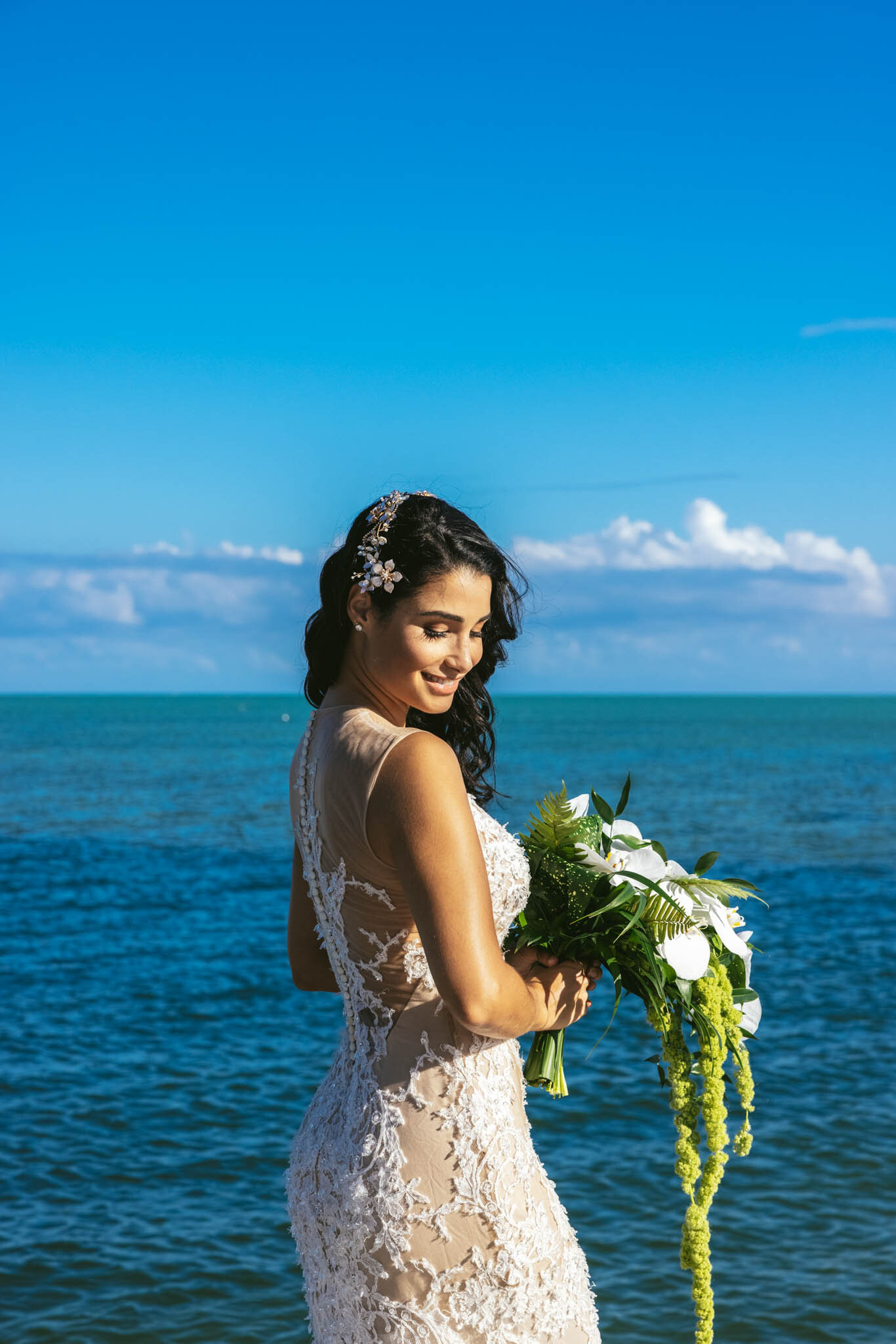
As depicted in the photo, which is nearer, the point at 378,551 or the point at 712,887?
the point at 378,551

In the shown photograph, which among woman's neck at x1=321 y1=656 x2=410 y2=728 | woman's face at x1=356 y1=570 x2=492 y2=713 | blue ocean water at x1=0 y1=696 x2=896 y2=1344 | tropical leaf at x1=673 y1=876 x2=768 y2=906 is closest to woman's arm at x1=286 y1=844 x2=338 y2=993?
woman's neck at x1=321 y1=656 x2=410 y2=728

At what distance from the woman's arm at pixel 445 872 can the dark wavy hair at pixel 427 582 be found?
0.44m

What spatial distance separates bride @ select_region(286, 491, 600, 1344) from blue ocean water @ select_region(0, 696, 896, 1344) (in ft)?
5.15

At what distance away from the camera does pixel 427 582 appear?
104 inches

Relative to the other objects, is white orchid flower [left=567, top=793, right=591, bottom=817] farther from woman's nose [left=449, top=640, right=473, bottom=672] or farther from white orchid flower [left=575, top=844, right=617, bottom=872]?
woman's nose [left=449, top=640, right=473, bottom=672]

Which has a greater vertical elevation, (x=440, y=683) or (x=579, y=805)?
(x=440, y=683)

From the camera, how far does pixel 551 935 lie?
111 inches

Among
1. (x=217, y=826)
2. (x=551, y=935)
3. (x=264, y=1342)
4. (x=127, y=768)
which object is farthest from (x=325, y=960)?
(x=127, y=768)

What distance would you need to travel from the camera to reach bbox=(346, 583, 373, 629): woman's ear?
8.89 feet

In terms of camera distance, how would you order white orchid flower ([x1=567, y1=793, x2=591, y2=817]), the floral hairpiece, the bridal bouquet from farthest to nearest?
white orchid flower ([x1=567, y1=793, x2=591, y2=817]) → the bridal bouquet → the floral hairpiece

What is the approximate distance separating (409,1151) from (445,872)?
648mm

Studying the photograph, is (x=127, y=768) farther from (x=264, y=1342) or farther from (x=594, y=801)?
(x=594, y=801)

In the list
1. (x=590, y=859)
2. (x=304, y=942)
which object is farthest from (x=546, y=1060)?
(x=304, y=942)

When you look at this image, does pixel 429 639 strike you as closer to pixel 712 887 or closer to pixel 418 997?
pixel 418 997
